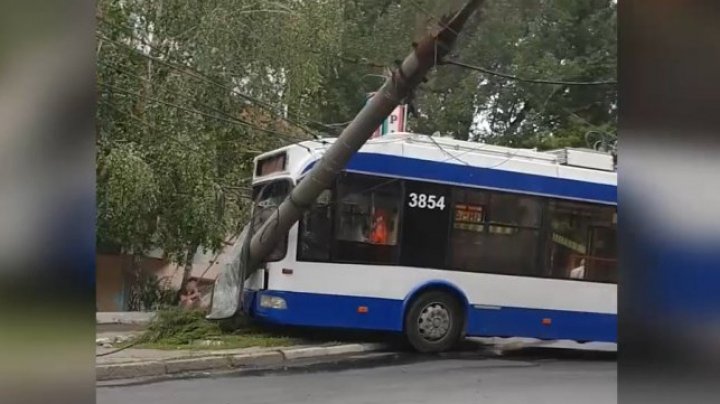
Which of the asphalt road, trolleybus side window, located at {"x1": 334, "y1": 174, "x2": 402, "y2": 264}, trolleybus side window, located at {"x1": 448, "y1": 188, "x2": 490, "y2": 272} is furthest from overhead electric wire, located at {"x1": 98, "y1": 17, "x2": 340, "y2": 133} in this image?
the asphalt road

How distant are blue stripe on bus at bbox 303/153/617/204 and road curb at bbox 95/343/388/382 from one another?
1502mm

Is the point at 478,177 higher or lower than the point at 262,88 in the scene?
lower

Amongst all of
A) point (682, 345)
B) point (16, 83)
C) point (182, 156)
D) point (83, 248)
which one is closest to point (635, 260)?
point (682, 345)

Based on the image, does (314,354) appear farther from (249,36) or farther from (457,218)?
(249,36)

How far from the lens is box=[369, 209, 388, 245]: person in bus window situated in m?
6.09

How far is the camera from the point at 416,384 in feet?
17.5

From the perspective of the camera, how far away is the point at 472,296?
630cm

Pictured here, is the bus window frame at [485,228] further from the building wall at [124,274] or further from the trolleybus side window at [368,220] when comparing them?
the building wall at [124,274]

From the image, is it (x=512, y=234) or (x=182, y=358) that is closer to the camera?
(x=182, y=358)

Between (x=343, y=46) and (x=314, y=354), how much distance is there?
293 cm

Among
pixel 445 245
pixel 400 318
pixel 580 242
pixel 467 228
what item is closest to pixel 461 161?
pixel 467 228

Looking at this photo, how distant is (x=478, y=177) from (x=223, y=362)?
2.72m

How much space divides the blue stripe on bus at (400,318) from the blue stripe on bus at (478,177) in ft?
3.60

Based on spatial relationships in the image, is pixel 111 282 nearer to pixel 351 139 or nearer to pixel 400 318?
pixel 351 139
